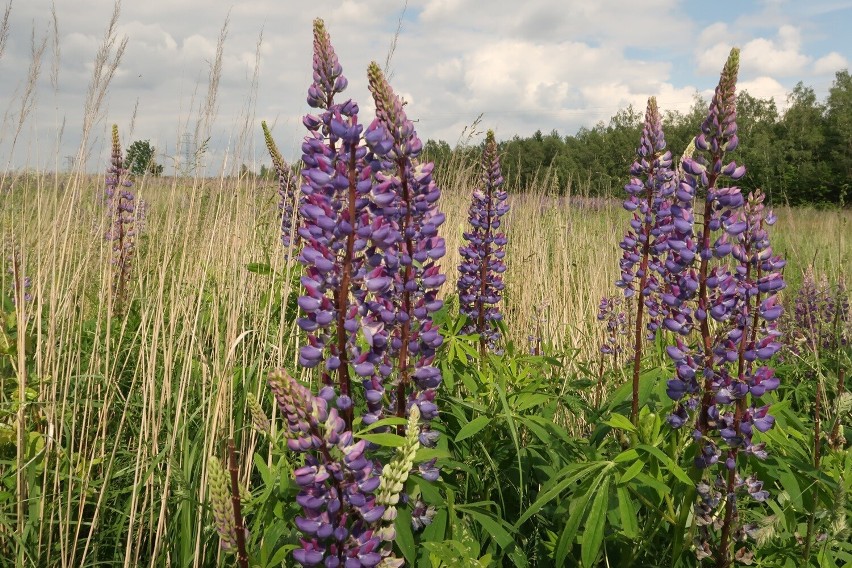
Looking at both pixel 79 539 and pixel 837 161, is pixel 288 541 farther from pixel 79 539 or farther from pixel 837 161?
pixel 837 161

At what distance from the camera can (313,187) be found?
138cm

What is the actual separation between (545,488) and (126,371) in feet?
7.05

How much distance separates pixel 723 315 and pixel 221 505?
1.27 m

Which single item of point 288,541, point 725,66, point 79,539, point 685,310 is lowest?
point 79,539

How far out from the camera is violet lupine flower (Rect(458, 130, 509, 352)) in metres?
2.77

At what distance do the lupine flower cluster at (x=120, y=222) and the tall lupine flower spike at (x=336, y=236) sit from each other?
2.39 metres

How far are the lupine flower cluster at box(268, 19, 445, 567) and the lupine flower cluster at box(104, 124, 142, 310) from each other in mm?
2304

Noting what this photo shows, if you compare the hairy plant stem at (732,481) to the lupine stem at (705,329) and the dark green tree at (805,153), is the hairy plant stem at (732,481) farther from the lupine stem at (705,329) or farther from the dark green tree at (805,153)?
the dark green tree at (805,153)

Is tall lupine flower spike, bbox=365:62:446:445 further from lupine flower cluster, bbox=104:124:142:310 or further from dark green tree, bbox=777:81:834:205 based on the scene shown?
dark green tree, bbox=777:81:834:205

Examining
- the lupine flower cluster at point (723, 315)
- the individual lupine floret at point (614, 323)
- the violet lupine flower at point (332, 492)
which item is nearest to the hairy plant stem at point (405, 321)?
the violet lupine flower at point (332, 492)

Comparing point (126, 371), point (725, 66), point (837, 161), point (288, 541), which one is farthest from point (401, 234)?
point (837, 161)

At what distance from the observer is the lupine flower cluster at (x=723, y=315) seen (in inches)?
64.3

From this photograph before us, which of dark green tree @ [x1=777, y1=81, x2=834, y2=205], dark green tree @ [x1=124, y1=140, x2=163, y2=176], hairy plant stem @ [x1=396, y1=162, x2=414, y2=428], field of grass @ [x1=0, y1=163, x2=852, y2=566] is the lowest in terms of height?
field of grass @ [x1=0, y1=163, x2=852, y2=566]

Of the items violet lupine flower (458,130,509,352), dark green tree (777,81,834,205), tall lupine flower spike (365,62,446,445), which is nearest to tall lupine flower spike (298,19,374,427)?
tall lupine flower spike (365,62,446,445)
